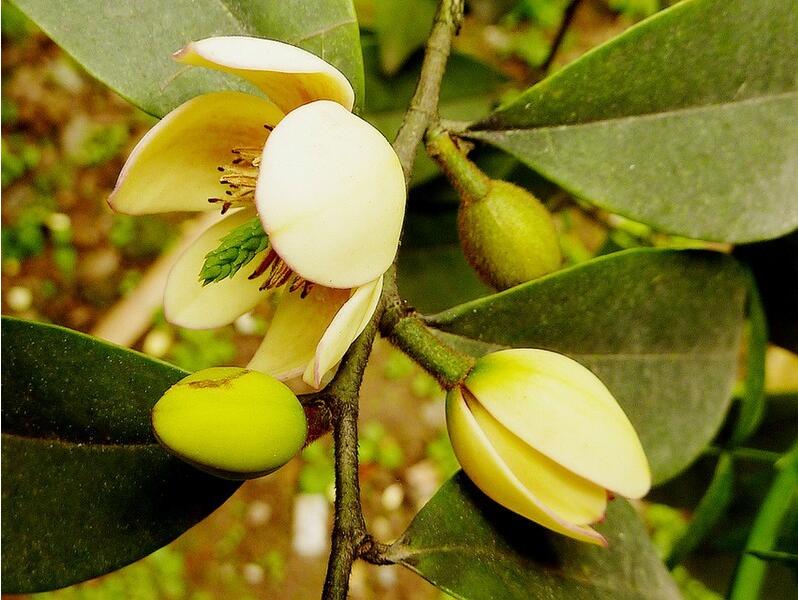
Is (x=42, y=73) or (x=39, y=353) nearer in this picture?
(x=39, y=353)

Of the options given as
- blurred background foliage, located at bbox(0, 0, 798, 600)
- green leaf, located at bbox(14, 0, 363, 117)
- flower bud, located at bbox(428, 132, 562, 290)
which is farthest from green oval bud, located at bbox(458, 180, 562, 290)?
blurred background foliage, located at bbox(0, 0, 798, 600)

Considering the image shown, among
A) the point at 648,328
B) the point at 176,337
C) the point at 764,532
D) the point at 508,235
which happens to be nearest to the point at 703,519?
the point at 764,532

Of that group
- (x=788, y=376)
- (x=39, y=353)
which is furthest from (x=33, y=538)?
(x=788, y=376)

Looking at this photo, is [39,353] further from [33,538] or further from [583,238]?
[583,238]

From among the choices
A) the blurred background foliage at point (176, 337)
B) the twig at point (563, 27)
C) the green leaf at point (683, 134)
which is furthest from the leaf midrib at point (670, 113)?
the blurred background foliage at point (176, 337)

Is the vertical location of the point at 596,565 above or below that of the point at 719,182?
below

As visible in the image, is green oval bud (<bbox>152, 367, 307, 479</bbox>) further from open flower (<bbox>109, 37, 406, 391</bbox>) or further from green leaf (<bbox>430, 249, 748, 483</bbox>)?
green leaf (<bbox>430, 249, 748, 483</bbox>)
